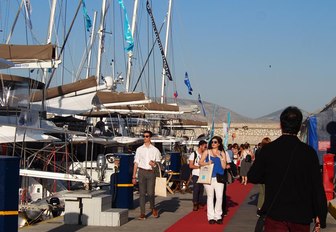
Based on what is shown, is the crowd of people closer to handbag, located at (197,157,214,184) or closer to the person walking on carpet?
the person walking on carpet

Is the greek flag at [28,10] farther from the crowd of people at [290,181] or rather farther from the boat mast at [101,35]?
the crowd of people at [290,181]

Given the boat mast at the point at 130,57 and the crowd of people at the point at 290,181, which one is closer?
the crowd of people at the point at 290,181

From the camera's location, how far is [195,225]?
14336mm

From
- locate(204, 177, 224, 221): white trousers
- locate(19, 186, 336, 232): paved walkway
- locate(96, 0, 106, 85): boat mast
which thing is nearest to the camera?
locate(19, 186, 336, 232): paved walkway

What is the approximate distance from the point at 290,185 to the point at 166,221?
8606 mm

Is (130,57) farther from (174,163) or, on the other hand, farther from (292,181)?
(292,181)

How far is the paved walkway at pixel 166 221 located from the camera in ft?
42.7

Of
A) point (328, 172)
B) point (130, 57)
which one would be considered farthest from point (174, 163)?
point (130, 57)

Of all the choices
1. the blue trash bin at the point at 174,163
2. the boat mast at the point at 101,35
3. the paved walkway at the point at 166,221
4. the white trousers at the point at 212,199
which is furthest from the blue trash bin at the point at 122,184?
the boat mast at the point at 101,35

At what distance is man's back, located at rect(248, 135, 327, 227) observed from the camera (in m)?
6.41

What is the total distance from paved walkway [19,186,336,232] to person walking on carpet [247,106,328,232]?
6.68 m

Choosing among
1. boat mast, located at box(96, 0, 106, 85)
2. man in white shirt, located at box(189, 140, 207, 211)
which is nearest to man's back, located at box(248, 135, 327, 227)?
man in white shirt, located at box(189, 140, 207, 211)

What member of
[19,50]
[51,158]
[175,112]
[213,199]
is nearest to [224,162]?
[213,199]

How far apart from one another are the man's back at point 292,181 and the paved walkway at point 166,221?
671 centimetres
